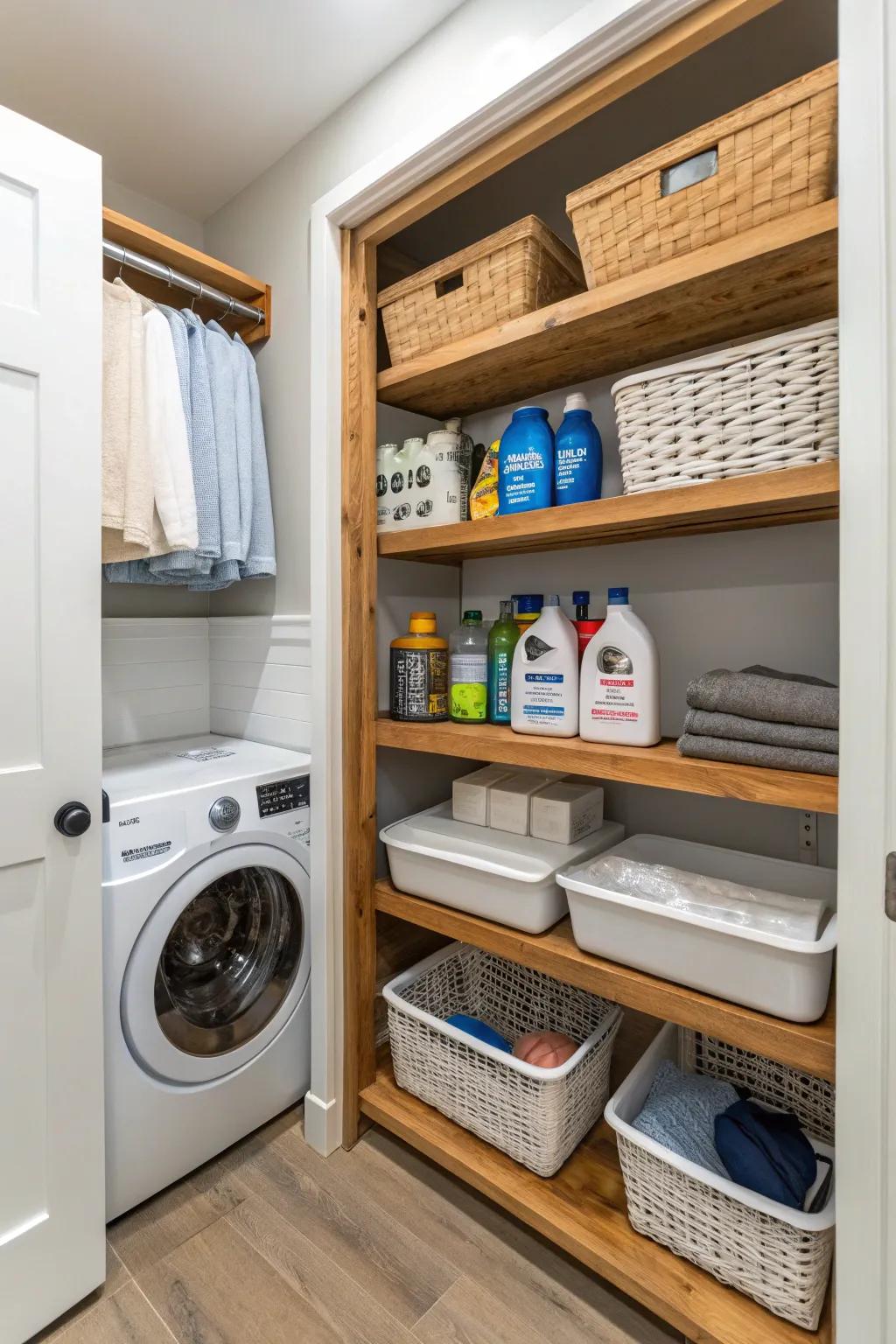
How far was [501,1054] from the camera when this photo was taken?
134 centimetres

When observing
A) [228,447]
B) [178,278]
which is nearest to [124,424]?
[228,447]

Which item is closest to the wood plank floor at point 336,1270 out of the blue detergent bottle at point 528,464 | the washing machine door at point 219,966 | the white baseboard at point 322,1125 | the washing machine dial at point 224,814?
the white baseboard at point 322,1125

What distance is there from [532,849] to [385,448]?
101 cm

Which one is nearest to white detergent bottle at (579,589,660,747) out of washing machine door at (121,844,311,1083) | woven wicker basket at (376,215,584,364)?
woven wicker basket at (376,215,584,364)

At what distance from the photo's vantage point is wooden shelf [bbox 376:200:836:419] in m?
1.00

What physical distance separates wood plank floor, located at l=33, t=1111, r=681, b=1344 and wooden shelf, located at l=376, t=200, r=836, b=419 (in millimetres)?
1805

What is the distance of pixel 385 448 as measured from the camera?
5.29ft

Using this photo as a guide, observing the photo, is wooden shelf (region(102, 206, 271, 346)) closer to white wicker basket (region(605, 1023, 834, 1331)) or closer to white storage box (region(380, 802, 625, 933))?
white storage box (region(380, 802, 625, 933))

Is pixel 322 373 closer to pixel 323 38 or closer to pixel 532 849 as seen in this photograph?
pixel 323 38

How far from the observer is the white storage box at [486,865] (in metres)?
1.32

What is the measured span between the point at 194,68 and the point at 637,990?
2.19m

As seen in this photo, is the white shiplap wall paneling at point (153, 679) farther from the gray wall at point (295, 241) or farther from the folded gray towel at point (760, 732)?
the folded gray towel at point (760, 732)

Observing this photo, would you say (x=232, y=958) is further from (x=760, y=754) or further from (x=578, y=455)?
(x=578, y=455)

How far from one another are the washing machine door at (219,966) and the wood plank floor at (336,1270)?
28 cm
